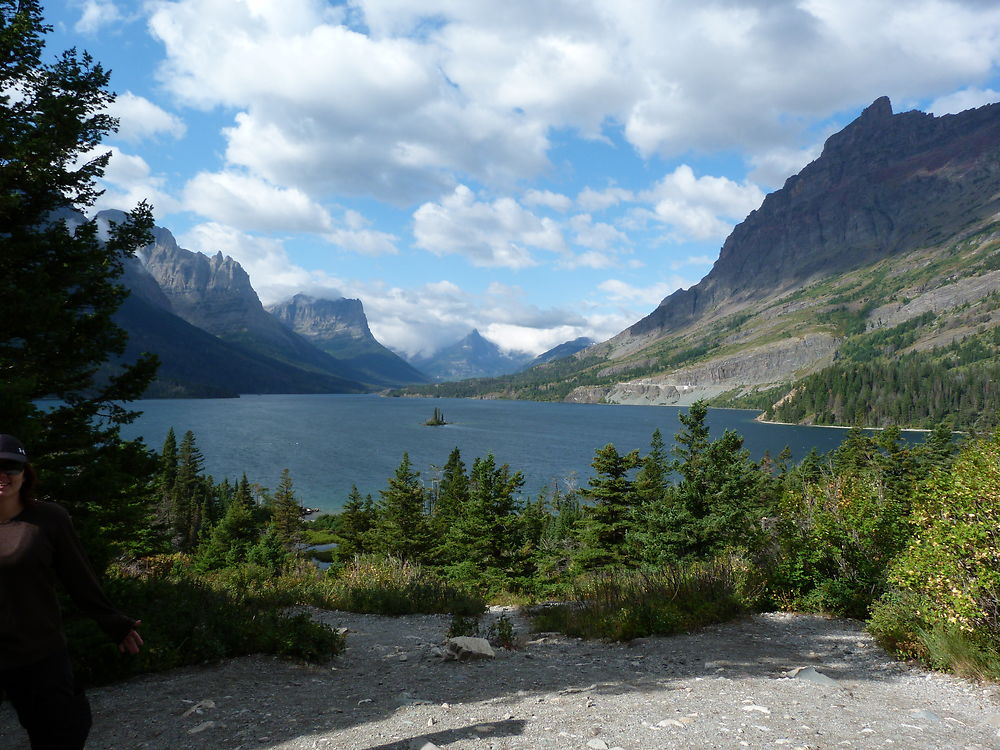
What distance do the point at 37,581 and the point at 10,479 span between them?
746 mm

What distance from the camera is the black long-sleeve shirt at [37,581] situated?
362 cm

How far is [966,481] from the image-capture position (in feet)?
28.9

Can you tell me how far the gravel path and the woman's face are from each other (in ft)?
11.5

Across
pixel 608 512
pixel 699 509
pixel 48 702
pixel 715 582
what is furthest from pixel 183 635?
pixel 608 512

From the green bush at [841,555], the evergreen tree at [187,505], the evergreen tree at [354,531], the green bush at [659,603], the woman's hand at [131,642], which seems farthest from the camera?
the evergreen tree at [187,505]

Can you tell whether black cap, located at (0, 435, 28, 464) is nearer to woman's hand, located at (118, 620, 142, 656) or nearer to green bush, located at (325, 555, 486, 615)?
woman's hand, located at (118, 620, 142, 656)

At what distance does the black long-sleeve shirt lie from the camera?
362cm

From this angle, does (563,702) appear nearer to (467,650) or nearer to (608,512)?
(467,650)

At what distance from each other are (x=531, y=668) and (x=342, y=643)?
11.5 feet

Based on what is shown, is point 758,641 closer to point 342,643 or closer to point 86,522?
point 342,643

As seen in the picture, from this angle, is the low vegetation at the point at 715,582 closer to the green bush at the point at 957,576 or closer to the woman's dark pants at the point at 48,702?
the green bush at the point at 957,576

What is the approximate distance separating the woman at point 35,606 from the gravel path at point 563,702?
220 centimetres

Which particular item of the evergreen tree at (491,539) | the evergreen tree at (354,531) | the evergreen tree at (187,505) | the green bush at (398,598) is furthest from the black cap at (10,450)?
the evergreen tree at (187,505)

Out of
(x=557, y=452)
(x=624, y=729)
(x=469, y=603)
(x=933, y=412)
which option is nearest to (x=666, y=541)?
(x=469, y=603)
